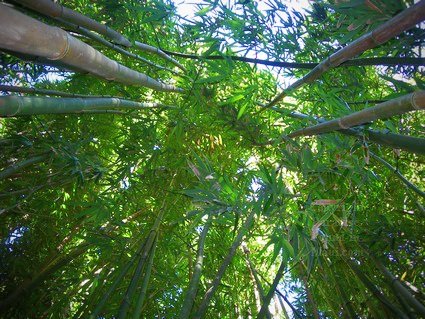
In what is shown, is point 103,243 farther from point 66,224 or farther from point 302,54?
point 302,54

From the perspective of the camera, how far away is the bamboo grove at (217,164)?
6.74 ft

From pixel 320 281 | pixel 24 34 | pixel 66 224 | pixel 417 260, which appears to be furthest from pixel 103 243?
pixel 417 260

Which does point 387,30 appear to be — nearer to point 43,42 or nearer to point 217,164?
point 43,42

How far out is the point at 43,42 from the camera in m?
1.11

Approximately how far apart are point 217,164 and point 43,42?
247cm

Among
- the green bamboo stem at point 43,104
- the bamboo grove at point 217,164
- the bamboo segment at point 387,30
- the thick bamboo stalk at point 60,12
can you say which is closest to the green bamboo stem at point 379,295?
the bamboo grove at point 217,164

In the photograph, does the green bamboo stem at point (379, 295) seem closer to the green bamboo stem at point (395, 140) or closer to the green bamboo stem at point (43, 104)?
the green bamboo stem at point (395, 140)

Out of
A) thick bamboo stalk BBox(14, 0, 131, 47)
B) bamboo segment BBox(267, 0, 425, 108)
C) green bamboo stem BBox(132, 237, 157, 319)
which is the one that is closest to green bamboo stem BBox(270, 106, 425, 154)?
bamboo segment BBox(267, 0, 425, 108)

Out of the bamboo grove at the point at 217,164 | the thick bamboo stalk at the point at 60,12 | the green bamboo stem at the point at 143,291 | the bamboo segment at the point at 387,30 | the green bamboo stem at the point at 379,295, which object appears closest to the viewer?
the bamboo segment at the point at 387,30

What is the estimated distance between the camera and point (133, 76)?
6.73ft

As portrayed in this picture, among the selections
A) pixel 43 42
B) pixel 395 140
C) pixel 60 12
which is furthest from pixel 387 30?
pixel 60 12

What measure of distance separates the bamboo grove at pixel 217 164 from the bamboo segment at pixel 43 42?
0.02 m

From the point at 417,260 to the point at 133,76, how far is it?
2.84 metres

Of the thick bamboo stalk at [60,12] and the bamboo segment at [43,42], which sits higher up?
the thick bamboo stalk at [60,12]
